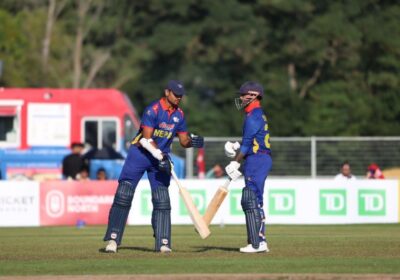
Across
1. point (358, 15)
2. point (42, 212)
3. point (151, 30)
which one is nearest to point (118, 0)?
point (151, 30)

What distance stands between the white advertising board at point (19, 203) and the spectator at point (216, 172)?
27.4 ft

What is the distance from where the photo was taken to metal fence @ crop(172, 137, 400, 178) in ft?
125

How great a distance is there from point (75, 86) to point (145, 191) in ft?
116

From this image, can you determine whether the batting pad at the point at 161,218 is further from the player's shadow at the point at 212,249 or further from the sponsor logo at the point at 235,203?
the sponsor logo at the point at 235,203

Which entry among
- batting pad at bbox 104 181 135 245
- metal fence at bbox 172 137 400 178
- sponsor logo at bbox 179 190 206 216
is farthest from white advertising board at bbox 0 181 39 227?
batting pad at bbox 104 181 135 245

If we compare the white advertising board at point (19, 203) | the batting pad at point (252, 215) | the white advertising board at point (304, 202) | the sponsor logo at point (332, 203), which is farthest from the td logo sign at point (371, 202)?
the batting pad at point (252, 215)

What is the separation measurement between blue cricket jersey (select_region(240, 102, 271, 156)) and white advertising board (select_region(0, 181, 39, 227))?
13058 mm

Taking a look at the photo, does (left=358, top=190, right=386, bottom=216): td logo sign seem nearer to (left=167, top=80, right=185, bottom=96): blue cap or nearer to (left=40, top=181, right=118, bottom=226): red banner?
(left=40, top=181, right=118, bottom=226): red banner

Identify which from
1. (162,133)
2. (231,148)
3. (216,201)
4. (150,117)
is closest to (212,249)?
(216,201)

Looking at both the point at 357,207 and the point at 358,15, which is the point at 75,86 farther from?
the point at 357,207

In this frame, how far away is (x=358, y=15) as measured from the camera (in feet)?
182

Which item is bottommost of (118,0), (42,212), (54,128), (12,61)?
(42,212)

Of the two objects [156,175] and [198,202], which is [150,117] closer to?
[156,175]

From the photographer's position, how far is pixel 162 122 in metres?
15.8
